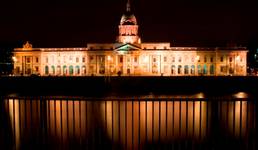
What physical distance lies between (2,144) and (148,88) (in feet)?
116

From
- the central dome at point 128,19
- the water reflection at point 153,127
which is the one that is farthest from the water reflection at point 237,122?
the central dome at point 128,19

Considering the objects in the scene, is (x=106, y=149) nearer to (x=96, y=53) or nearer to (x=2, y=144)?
(x=2, y=144)

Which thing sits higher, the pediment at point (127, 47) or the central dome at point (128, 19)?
the central dome at point (128, 19)

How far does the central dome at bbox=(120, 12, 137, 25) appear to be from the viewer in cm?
10319

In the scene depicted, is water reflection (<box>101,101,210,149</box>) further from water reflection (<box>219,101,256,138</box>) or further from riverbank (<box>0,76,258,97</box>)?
riverbank (<box>0,76,258,97</box>)

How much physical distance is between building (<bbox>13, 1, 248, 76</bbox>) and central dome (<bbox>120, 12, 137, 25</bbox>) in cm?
849

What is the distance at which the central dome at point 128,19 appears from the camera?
10319 centimetres

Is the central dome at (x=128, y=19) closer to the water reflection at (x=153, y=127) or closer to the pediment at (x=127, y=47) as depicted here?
the pediment at (x=127, y=47)

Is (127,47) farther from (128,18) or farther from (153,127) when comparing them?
(153,127)

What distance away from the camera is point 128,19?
104 meters

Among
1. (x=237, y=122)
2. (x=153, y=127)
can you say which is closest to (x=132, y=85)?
(x=237, y=122)

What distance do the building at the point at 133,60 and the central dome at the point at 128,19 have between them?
27.9 ft

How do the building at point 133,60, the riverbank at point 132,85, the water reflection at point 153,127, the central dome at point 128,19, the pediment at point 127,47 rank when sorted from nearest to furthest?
the water reflection at point 153,127, the riverbank at point 132,85, the pediment at point 127,47, the building at point 133,60, the central dome at point 128,19

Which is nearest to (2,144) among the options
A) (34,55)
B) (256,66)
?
(34,55)
